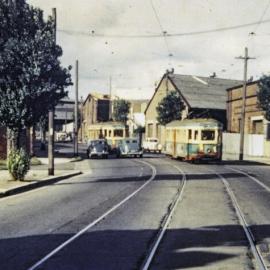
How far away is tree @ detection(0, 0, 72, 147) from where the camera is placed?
21953 millimetres

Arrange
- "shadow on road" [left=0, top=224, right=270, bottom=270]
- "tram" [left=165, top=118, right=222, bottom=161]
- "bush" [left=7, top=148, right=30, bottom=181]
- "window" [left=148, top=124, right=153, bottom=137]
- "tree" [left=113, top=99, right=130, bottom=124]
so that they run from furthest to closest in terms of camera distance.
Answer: "tree" [left=113, top=99, right=130, bottom=124] → "window" [left=148, top=124, right=153, bottom=137] → "tram" [left=165, top=118, right=222, bottom=161] → "bush" [left=7, top=148, right=30, bottom=181] → "shadow on road" [left=0, top=224, right=270, bottom=270]

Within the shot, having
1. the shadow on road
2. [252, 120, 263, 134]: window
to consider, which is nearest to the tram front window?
[252, 120, 263, 134]: window

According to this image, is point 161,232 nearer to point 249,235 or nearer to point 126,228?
point 126,228

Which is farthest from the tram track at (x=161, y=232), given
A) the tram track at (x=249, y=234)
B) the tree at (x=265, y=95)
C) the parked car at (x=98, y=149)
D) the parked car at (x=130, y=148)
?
the parked car at (x=130, y=148)

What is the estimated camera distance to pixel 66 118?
122 metres

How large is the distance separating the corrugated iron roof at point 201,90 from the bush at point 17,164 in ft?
166

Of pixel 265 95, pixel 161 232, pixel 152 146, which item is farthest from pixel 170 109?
pixel 161 232

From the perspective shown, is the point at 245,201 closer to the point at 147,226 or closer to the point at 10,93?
the point at 147,226

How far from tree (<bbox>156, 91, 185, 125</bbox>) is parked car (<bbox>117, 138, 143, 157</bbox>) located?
801 inches

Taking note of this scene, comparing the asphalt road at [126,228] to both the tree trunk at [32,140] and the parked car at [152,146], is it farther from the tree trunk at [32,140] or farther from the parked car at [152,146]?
the parked car at [152,146]

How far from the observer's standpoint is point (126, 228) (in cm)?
1178

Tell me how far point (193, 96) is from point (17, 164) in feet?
179

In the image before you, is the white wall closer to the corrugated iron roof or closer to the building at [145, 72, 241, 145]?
the building at [145, 72, 241, 145]

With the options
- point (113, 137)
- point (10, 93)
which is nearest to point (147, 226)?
point (10, 93)
